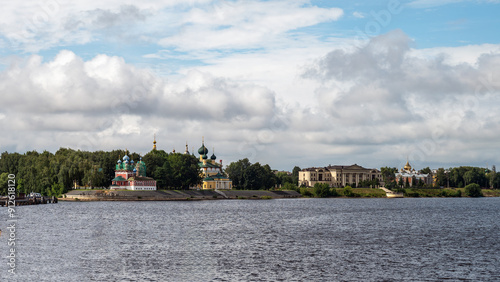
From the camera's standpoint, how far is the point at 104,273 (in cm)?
4109

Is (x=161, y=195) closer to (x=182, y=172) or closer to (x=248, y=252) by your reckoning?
(x=182, y=172)

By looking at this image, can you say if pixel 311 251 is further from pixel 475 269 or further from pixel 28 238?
pixel 28 238

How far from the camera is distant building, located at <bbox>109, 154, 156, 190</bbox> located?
168125 millimetres

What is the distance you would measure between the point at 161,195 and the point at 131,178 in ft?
31.7

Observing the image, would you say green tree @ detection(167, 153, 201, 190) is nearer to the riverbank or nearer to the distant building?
the riverbank

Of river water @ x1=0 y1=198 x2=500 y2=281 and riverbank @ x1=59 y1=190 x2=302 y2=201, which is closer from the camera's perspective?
river water @ x1=0 y1=198 x2=500 y2=281

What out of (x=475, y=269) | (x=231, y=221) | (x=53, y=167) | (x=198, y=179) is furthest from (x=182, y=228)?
(x=198, y=179)

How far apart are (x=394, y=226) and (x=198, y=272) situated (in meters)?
44.7

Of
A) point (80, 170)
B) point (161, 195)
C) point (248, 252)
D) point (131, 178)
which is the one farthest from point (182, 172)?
point (248, 252)

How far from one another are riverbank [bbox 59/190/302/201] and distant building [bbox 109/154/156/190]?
152 inches

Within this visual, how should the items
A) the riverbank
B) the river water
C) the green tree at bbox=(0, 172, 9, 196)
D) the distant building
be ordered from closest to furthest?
the river water < the riverbank < the green tree at bbox=(0, 172, 9, 196) < the distant building

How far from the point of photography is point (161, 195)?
6619 inches

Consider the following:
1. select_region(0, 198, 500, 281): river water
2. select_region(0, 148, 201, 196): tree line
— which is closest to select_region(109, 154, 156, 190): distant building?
select_region(0, 148, 201, 196): tree line

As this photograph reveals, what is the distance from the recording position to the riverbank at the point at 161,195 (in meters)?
157
